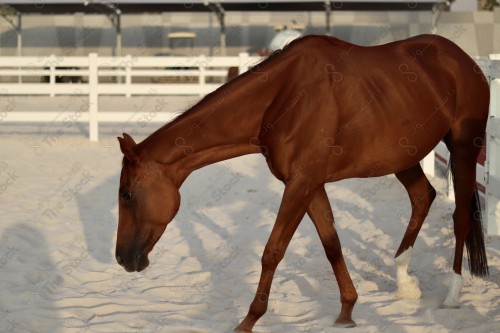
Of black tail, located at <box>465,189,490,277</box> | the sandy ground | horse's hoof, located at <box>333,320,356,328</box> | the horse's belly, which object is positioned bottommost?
the sandy ground

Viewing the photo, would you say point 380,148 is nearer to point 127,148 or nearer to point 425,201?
point 425,201

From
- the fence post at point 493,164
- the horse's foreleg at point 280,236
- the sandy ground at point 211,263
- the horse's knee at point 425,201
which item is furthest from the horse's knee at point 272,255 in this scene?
the fence post at point 493,164

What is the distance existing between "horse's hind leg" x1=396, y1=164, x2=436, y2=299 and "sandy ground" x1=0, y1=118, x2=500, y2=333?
134 millimetres

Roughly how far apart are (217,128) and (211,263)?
2108 millimetres

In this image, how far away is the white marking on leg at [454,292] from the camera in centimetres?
510

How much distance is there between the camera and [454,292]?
516 centimetres

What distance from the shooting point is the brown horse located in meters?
4.47

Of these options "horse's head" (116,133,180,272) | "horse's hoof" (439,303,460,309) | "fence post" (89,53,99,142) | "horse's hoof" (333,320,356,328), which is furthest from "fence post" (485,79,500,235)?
"fence post" (89,53,99,142)

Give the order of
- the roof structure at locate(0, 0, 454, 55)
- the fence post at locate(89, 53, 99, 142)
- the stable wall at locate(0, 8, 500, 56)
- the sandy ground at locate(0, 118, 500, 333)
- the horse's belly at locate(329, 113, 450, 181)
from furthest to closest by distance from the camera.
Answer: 1. the stable wall at locate(0, 8, 500, 56)
2. the roof structure at locate(0, 0, 454, 55)
3. the fence post at locate(89, 53, 99, 142)
4. the sandy ground at locate(0, 118, 500, 333)
5. the horse's belly at locate(329, 113, 450, 181)

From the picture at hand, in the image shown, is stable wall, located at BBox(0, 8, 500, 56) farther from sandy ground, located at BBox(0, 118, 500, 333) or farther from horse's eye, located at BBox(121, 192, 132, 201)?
horse's eye, located at BBox(121, 192, 132, 201)

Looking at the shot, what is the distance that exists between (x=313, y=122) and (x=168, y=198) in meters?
0.92

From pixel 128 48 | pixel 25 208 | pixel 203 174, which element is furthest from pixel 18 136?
pixel 128 48

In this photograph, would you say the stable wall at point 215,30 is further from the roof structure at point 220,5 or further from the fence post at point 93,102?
the fence post at point 93,102

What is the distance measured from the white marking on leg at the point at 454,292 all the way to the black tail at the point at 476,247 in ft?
1.06
